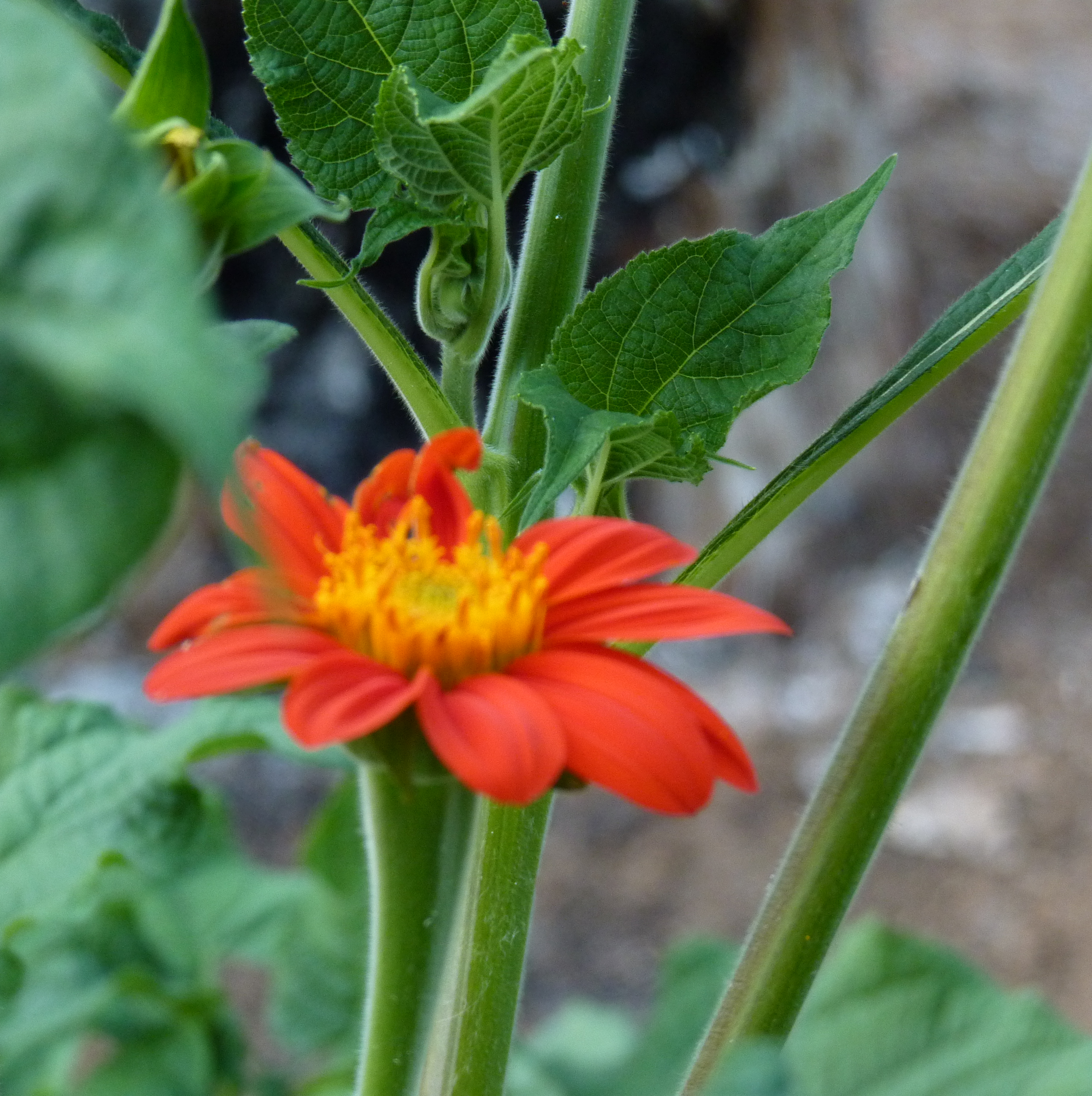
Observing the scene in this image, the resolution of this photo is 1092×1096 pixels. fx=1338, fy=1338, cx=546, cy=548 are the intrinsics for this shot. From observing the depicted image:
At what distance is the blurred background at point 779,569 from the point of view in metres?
1.66

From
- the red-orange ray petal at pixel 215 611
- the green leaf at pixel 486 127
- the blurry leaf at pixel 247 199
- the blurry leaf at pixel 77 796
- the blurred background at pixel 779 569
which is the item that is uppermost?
the blurry leaf at pixel 247 199

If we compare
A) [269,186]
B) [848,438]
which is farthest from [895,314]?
[269,186]

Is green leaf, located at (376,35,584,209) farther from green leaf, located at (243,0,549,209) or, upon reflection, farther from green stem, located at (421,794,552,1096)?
green stem, located at (421,794,552,1096)

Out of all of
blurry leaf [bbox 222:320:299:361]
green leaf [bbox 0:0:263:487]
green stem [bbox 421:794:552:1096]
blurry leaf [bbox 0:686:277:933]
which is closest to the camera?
green leaf [bbox 0:0:263:487]

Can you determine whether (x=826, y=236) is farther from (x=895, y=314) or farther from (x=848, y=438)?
(x=895, y=314)

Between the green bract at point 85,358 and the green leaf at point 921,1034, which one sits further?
the green leaf at point 921,1034

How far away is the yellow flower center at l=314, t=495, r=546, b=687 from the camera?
28 cm

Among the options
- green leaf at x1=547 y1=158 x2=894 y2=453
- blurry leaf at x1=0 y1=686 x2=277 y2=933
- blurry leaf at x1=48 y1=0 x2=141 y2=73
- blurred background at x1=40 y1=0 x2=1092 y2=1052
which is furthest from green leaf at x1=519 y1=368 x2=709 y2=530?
blurred background at x1=40 y1=0 x2=1092 y2=1052

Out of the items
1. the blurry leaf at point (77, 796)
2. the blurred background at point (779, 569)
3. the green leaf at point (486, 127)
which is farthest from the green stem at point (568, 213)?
the blurred background at point (779, 569)

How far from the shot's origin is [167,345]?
5.1 inches

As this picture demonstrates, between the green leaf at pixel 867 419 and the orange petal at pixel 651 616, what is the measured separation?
6cm

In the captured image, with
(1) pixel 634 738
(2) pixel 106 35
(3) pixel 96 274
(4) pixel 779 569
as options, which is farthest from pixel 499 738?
(4) pixel 779 569

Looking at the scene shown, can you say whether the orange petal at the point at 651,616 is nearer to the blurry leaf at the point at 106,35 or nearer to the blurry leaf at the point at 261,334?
the blurry leaf at the point at 261,334

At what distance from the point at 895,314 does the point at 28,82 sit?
7.04 feet
